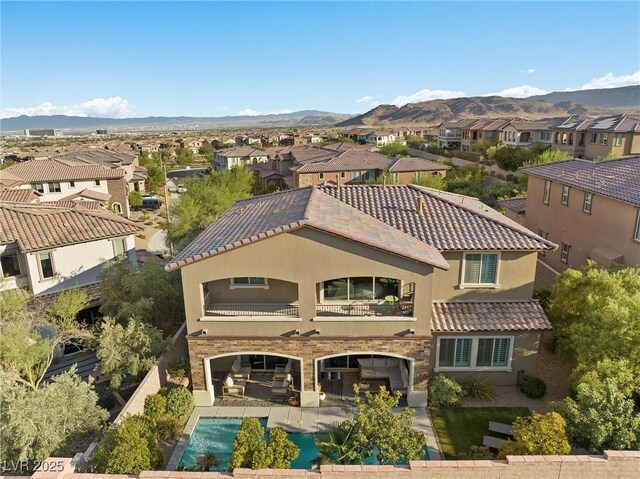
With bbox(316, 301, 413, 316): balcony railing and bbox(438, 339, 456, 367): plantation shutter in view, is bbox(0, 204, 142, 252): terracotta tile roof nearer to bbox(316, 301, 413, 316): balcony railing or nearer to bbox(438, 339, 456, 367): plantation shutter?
bbox(316, 301, 413, 316): balcony railing

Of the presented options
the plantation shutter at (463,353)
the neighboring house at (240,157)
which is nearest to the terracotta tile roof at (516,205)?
the plantation shutter at (463,353)

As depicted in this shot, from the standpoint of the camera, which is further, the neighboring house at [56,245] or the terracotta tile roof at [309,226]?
the neighboring house at [56,245]

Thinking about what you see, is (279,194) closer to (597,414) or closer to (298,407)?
(298,407)

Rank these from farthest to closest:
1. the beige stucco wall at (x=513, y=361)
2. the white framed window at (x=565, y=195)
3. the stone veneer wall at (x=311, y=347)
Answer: the white framed window at (x=565, y=195) < the beige stucco wall at (x=513, y=361) < the stone veneer wall at (x=311, y=347)

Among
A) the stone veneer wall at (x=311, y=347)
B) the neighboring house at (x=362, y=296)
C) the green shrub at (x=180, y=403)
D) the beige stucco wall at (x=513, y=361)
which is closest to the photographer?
the neighboring house at (x=362, y=296)

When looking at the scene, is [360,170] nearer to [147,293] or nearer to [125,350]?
[147,293]

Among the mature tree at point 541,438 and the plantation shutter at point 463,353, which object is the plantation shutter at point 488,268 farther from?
the mature tree at point 541,438

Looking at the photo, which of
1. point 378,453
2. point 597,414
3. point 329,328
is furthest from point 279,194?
point 597,414

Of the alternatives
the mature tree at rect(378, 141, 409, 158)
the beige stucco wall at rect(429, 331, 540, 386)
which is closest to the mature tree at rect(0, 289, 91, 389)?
the beige stucco wall at rect(429, 331, 540, 386)
